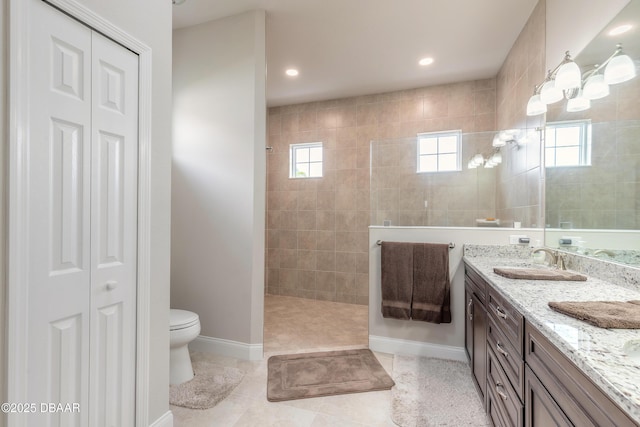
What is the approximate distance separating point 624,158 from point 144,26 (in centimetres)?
245

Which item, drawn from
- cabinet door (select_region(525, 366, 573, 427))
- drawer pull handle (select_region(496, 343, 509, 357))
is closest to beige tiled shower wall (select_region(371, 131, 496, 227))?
drawer pull handle (select_region(496, 343, 509, 357))

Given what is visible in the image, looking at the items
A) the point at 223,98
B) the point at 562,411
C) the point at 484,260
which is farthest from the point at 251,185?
the point at 562,411

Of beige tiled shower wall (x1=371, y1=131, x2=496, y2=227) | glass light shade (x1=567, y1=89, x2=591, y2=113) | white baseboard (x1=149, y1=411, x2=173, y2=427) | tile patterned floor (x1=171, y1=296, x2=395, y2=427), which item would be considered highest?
glass light shade (x1=567, y1=89, x2=591, y2=113)

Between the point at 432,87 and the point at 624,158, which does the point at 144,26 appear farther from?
the point at 432,87

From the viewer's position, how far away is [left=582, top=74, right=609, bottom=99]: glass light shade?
5.13 ft

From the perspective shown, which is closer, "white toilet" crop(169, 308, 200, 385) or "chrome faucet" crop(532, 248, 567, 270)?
"chrome faucet" crop(532, 248, 567, 270)

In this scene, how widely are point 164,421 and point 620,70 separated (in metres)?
2.89

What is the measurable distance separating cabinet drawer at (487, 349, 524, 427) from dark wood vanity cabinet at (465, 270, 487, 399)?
0.11 metres

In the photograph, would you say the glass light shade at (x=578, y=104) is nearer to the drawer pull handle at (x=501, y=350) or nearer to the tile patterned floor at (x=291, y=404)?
the drawer pull handle at (x=501, y=350)

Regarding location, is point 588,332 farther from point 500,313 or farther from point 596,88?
point 596,88

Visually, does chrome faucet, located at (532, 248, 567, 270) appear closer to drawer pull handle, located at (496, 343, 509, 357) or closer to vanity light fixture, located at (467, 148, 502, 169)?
drawer pull handle, located at (496, 343, 509, 357)

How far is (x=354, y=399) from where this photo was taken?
77.5 inches

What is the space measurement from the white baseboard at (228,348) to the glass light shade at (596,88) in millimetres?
2792

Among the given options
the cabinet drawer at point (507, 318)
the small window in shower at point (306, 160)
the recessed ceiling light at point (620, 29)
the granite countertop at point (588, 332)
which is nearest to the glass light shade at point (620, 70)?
the recessed ceiling light at point (620, 29)
